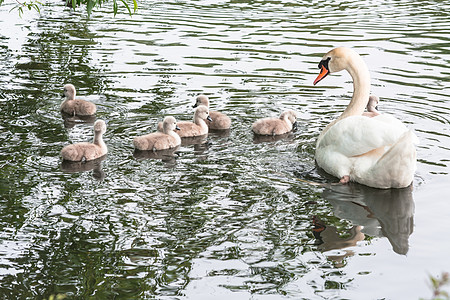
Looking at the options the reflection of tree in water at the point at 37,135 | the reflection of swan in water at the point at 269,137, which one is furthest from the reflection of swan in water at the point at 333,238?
the reflection of swan in water at the point at 269,137

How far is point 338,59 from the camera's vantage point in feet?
37.7

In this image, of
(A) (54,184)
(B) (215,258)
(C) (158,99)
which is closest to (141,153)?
(A) (54,184)

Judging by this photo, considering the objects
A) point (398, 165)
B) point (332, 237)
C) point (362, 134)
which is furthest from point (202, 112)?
point (332, 237)

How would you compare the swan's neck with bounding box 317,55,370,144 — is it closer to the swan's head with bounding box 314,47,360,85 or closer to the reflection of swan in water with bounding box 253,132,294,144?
the swan's head with bounding box 314,47,360,85

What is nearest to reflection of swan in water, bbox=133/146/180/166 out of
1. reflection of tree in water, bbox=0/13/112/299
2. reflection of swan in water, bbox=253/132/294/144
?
reflection of tree in water, bbox=0/13/112/299

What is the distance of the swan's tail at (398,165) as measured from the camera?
29.7 feet

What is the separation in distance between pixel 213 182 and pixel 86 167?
1813 millimetres

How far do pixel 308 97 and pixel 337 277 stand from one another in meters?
7.18

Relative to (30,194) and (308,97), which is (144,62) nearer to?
(308,97)

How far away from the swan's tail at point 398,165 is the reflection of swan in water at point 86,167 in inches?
137

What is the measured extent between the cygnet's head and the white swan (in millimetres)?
1579

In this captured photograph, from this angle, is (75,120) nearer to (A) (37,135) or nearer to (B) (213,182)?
(A) (37,135)

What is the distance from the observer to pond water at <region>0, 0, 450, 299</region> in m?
7.26

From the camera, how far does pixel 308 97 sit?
46.2 feet
